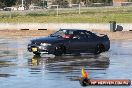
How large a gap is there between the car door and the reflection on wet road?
44 centimetres

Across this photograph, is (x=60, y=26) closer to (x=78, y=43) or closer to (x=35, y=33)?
(x=35, y=33)

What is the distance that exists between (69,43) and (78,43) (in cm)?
68

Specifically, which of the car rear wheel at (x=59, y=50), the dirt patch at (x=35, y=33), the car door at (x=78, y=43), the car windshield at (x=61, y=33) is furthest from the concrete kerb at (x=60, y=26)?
the car rear wheel at (x=59, y=50)

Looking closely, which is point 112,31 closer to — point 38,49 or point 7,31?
point 7,31

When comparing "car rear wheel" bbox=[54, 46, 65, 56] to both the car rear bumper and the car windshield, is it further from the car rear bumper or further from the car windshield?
the car windshield

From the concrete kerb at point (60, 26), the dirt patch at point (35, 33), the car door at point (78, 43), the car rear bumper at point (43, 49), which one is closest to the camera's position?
the car rear bumper at point (43, 49)

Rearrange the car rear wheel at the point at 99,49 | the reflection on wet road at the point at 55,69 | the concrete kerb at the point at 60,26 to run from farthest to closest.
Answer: the concrete kerb at the point at 60,26, the car rear wheel at the point at 99,49, the reflection on wet road at the point at 55,69

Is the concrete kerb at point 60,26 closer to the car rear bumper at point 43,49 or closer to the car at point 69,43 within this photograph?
the car at point 69,43

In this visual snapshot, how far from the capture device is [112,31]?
48156mm

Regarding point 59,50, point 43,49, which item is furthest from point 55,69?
point 59,50

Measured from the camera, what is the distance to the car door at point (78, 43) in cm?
2873

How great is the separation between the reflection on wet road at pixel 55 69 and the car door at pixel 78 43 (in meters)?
0.44

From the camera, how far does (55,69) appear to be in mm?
21312

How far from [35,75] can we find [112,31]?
2945 cm
